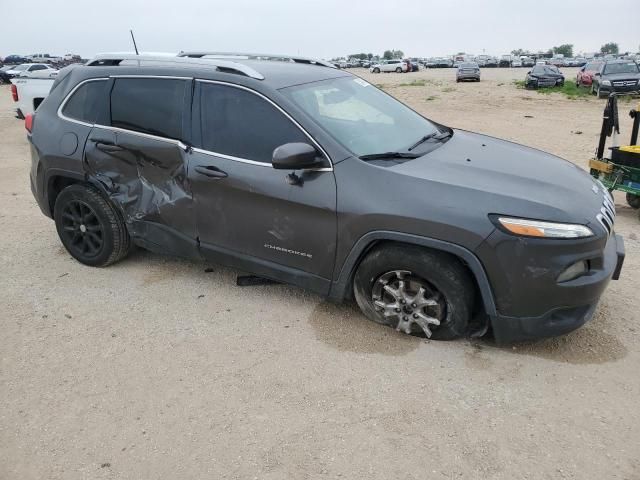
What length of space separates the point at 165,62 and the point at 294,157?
1538 mm

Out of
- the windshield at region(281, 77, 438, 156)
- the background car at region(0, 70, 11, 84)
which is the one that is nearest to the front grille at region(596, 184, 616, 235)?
the windshield at region(281, 77, 438, 156)

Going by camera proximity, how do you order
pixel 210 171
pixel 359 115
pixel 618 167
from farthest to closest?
pixel 618 167 < pixel 359 115 < pixel 210 171

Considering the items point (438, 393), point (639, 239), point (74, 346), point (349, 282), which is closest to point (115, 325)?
point (74, 346)

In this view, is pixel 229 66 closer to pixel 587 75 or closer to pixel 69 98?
pixel 69 98

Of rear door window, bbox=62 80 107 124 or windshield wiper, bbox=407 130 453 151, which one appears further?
rear door window, bbox=62 80 107 124

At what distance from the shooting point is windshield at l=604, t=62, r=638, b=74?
2075 centimetres

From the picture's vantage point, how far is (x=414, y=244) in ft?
10.5

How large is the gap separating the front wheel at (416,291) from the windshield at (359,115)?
73 centimetres

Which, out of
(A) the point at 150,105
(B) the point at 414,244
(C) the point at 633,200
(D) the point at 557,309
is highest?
(A) the point at 150,105

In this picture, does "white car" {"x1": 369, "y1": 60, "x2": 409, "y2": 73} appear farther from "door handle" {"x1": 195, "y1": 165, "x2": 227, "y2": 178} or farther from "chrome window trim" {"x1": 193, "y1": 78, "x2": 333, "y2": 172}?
"door handle" {"x1": 195, "y1": 165, "x2": 227, "y2": 178}

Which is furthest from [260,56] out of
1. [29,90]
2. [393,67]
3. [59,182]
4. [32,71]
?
[393,67]

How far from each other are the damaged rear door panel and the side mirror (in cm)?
89

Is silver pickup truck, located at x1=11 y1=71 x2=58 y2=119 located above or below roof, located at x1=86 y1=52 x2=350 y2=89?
below

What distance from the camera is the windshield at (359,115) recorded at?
137 inches
